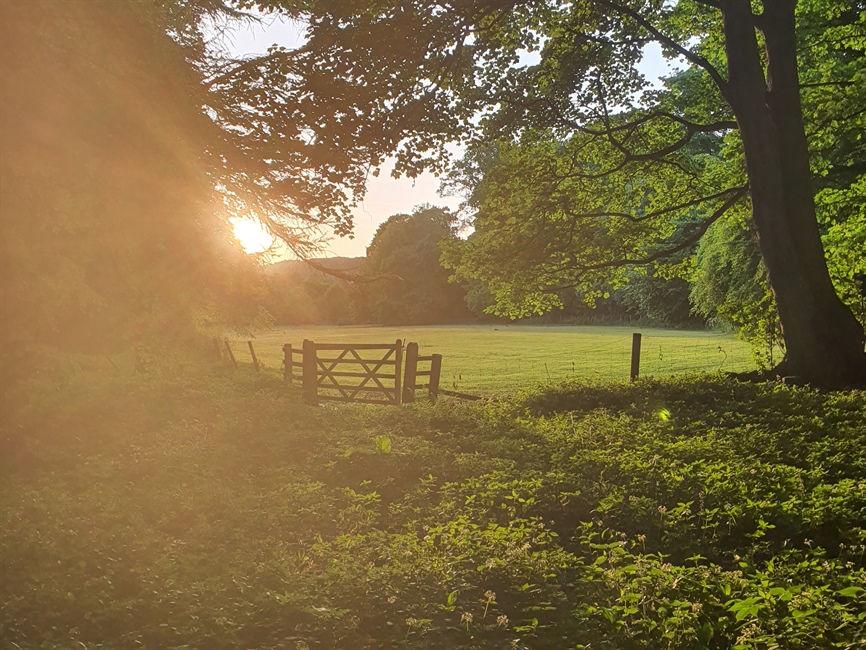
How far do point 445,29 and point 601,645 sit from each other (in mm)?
11004

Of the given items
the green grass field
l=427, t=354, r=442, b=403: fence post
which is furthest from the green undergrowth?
the green grass field

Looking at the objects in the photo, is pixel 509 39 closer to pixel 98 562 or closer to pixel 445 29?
pixel 445 29

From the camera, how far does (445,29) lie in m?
12.3

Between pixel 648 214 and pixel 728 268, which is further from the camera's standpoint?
pixel 728 268

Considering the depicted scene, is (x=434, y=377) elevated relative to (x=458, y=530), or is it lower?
elevated

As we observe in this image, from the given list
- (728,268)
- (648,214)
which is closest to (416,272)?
(728,268)

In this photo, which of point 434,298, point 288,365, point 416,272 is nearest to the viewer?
point 288,365

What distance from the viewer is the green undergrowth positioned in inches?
176

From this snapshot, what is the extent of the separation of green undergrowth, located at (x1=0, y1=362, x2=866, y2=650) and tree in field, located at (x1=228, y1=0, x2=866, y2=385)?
357 centimetres

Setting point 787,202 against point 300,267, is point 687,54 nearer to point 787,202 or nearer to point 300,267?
point 787,202

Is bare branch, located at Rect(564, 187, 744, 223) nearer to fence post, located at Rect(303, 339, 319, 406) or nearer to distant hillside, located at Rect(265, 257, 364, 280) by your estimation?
distant hillside, located at Rect(265, 257, 364, 280)

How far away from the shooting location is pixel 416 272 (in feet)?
235

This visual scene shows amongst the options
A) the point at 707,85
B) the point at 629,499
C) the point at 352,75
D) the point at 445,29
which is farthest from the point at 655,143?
the point at 629,499

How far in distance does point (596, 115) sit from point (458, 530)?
11.6 meters
